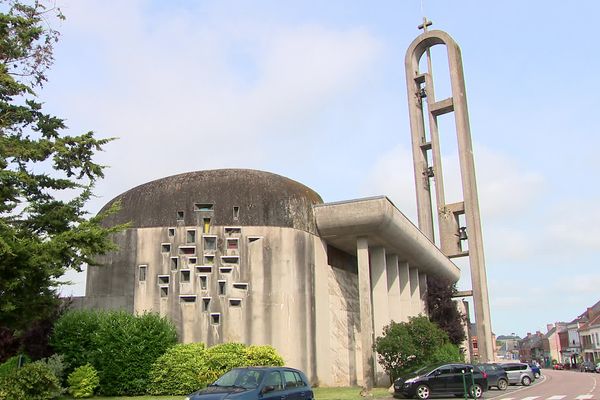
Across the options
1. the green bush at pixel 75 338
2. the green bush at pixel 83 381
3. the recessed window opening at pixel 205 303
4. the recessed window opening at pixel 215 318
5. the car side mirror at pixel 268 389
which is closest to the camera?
the car side mirror at pixel 268 389

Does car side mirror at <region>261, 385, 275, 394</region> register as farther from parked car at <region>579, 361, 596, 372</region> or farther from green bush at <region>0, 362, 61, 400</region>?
parked car at <region>579, 361, 596, 372</region>

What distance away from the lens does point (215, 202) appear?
2856cm

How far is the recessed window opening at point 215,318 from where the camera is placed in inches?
1057

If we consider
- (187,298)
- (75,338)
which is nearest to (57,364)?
(75,338)

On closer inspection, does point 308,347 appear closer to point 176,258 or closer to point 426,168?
point 176,258

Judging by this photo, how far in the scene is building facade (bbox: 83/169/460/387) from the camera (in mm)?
27203

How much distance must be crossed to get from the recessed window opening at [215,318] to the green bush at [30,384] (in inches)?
341

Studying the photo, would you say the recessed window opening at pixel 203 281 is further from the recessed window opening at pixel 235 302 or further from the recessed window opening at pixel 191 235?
the recessed window opening at pixel 191 235

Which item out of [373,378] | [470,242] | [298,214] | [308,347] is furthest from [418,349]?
[470,242]

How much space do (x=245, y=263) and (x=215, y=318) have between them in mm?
3079

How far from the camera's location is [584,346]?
89125mm

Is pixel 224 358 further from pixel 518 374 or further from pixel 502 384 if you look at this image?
pixel 518 374

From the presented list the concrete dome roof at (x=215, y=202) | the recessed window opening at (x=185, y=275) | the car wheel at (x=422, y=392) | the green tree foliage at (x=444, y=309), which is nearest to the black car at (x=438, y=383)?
the car wheel at (x=422, y=392)

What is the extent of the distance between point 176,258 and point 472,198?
33.9 metres
